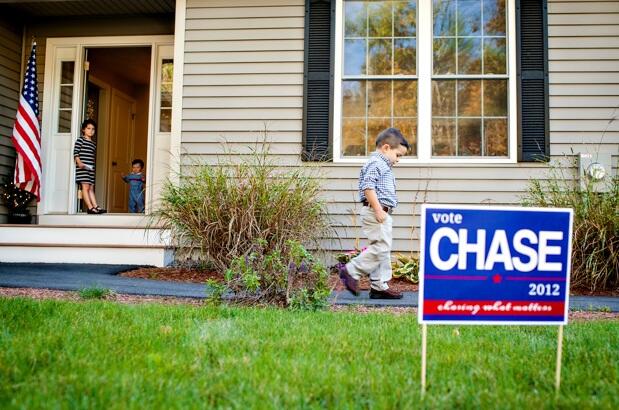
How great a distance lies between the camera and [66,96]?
7.96 metres

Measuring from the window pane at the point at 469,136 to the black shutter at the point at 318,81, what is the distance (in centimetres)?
153

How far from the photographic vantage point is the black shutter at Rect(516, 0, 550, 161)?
245 inches

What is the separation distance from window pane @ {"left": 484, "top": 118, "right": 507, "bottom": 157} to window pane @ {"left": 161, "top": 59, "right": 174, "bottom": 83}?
449 centimetres

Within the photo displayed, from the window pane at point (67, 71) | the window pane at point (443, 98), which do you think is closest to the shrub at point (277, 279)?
the window pane at point (443, 98)

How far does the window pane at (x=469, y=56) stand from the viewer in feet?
21.1

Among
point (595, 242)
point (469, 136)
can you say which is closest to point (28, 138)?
point (469, 136)

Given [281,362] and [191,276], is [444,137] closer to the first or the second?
[191,276]

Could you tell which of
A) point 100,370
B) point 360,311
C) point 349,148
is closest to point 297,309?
point 360,311

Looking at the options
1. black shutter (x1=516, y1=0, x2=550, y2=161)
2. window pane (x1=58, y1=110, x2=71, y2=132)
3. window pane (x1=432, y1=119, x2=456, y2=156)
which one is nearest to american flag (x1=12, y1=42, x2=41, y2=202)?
window pane (x1=58, y1=110, x2=71, y2=132)

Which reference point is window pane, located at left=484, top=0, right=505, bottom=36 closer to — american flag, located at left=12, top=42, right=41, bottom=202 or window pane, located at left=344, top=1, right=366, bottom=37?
window pane, located at left=344, top=1, right=366, bottom=37

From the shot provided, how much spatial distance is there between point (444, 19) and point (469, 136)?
1.43m

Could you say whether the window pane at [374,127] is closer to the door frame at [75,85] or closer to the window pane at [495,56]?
the window pane at [495,56]

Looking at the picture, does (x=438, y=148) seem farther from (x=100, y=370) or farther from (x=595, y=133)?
(x=100, y=370)

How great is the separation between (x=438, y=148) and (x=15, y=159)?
18.9ft
